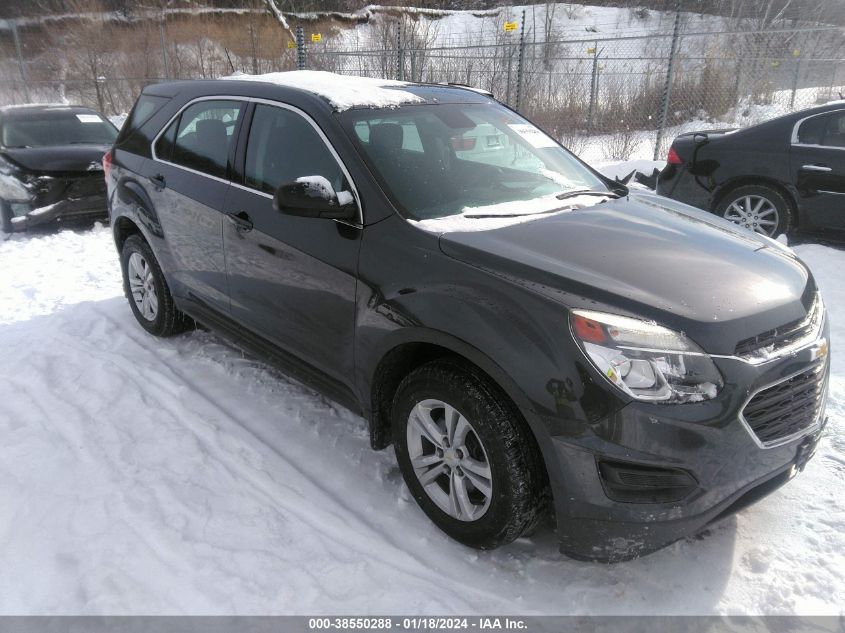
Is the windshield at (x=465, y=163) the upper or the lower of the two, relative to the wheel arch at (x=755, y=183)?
upper

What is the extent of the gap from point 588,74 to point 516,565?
12.9 metres

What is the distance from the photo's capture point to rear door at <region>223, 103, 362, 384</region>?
2.83 metres

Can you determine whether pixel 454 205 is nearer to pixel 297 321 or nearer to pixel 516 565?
pixel 297 321

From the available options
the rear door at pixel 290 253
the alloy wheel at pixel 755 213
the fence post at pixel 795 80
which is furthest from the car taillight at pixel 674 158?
the fence post at pixel 795 80

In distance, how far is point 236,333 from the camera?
367cm

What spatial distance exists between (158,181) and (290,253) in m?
1.69

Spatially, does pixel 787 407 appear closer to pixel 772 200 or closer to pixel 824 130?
pixel 772 200

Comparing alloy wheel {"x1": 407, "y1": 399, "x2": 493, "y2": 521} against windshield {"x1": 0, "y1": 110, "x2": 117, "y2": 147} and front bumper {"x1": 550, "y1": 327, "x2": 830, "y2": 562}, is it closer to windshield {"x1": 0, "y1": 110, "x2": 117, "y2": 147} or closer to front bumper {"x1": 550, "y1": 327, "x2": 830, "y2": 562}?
front bumper {"x1": 550, "y1": 327, "x2": 830, "y2": 562}

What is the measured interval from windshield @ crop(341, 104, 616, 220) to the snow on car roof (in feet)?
0.24

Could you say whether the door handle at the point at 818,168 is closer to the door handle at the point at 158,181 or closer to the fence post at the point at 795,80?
the door handle at the point at 158,181

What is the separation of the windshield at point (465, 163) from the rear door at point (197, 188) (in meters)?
1.01

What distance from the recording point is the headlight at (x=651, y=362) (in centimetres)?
203

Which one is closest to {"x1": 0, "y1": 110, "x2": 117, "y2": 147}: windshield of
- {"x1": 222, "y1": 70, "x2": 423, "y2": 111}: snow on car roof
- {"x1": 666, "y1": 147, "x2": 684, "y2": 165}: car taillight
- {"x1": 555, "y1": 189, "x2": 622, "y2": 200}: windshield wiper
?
{"x1": 222, "y1": 70, "x2": 423, "y2": 111}: snow on car roof

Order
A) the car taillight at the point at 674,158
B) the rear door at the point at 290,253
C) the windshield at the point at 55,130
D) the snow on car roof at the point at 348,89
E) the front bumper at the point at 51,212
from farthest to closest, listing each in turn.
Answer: the windshield at the point at 55,130
the front bumper at the point at 51,212
the car taillight at the point at 674,158
the snow on car roof at the point at 348,89
the rear door at the point at 290,253
